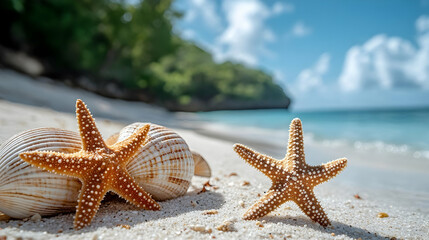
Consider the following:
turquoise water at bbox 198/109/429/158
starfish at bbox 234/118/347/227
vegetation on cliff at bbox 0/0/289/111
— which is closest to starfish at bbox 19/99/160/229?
starfish at bbox 234/118/347/227

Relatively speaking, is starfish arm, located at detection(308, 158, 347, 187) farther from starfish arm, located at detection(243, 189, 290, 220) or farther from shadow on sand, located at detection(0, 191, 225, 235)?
shadow on sand, located at detection(0, 191, 225, 235)

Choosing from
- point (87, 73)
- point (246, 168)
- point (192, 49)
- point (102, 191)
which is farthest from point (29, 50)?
point (192, 49)

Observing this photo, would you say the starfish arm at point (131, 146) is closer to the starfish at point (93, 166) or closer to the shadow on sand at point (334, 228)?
the starfish at point (93, 166)

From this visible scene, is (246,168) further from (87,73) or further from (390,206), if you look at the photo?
(87,73)

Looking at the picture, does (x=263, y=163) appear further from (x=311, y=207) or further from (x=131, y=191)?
(x=131, y=191)

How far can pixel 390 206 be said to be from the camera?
4.25 meters

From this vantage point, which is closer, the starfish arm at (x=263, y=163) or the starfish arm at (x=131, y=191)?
the starfish arm at (x=131, y=191)

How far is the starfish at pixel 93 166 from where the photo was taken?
2676 millimetres

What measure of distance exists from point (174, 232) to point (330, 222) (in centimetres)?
159

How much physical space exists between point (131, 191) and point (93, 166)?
0.45 m

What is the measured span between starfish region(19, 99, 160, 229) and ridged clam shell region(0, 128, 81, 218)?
0.91 feet

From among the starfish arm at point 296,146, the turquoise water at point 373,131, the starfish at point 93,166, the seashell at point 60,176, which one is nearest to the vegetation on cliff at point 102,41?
the turquoise water at point 373,131

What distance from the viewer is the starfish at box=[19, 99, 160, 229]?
268 cm

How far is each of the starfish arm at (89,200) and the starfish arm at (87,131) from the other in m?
0.32
